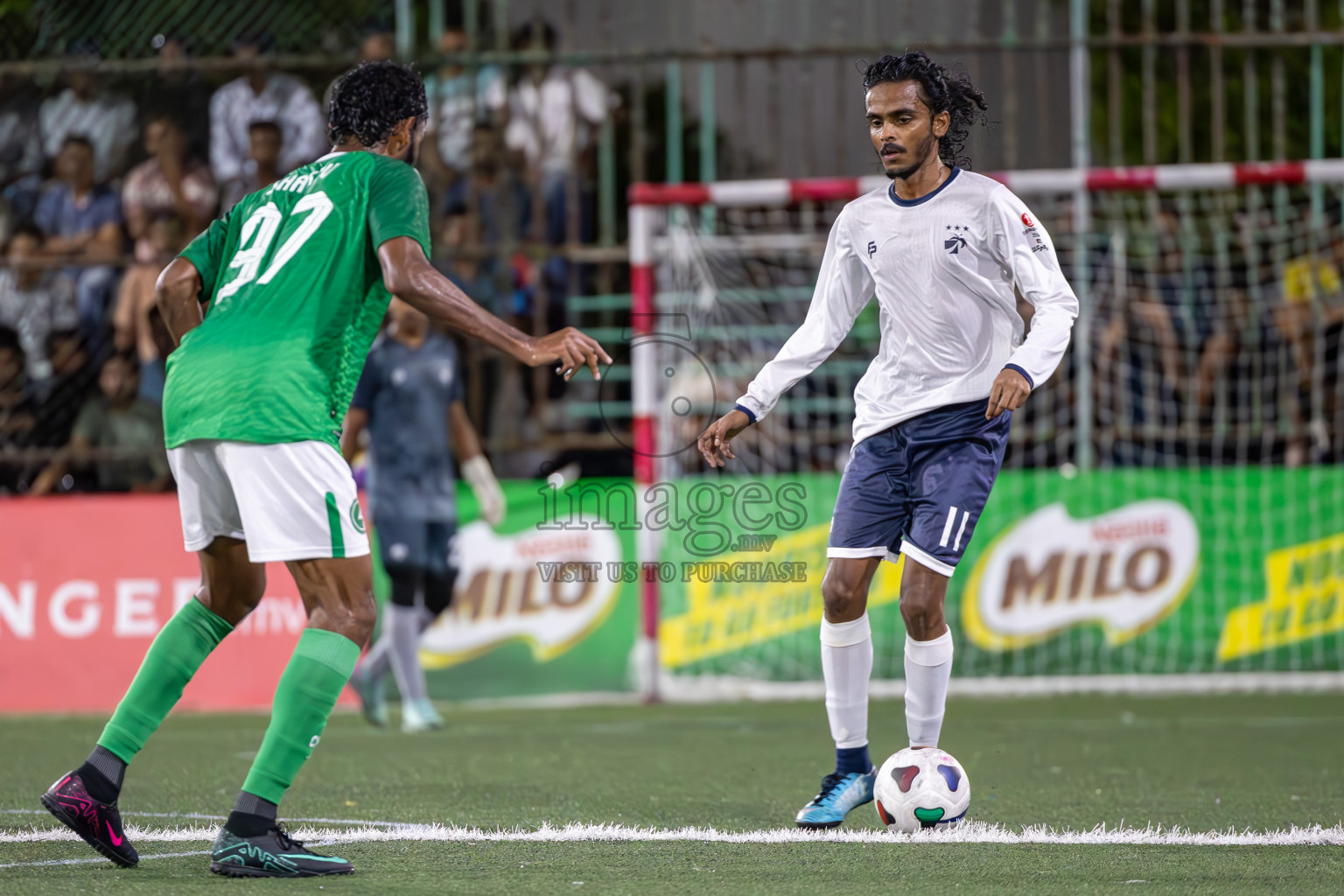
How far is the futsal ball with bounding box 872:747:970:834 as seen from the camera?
460 cm

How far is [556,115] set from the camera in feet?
35.2

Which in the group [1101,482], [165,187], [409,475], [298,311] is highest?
[165,187]

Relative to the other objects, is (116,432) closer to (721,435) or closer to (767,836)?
(721,435)

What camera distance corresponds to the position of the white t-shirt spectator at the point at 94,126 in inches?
421

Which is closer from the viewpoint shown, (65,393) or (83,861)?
(83,861)

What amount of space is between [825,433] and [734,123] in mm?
2118

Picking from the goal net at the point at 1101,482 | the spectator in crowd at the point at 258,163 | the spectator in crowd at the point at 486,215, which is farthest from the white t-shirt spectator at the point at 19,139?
the goal net at the point at 1101,482

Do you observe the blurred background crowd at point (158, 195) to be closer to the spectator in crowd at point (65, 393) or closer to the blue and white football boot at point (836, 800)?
the spectator in crowd at point (65, 393)

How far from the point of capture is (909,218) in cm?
498

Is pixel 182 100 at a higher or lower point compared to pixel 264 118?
higher

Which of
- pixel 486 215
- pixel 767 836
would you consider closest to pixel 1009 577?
pixel 486 215

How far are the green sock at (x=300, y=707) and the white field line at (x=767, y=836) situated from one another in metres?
0.65

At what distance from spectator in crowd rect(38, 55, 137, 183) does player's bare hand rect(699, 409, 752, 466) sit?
703cm

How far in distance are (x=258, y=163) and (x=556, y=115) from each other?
194cm
